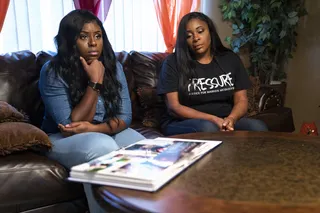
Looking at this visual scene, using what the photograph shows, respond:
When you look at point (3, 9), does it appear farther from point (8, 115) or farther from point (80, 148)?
point (80, 148)

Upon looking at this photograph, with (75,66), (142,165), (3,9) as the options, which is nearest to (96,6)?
(3,9)

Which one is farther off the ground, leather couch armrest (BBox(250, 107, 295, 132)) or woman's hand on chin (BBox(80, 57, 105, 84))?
woman's hand on chin (BBox(80, 57, 105, 84))

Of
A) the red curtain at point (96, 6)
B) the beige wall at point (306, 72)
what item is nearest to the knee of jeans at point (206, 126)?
the red curtain at point (96, 6)

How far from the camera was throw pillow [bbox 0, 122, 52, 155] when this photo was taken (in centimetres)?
135

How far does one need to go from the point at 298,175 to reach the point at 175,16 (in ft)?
7.16

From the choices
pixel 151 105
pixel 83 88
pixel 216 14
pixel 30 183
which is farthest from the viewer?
pixel 216 14

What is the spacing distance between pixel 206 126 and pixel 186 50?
0.52 metres

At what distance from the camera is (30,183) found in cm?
134

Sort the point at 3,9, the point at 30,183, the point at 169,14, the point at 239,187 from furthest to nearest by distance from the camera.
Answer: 1. the point at 169,14
2. the point at 3,9
3. the point at 30,183
4. the point at 239,187

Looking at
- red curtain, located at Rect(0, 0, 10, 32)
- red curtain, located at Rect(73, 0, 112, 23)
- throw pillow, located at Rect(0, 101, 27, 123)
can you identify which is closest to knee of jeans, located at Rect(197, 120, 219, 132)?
throw pillow, located at Rect(0, 101, 27, 123)

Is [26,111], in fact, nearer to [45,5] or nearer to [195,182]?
[45,5]

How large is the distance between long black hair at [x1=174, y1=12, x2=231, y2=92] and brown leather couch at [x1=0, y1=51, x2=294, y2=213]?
0.35m

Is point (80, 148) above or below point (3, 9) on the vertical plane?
below

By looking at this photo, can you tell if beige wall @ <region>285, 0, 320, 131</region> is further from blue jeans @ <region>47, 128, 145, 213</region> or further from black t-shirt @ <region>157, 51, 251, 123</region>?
blue jeans @ <region>47, 128, 145, 213</region>
